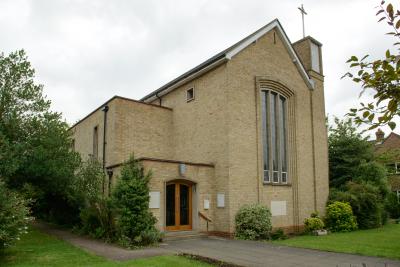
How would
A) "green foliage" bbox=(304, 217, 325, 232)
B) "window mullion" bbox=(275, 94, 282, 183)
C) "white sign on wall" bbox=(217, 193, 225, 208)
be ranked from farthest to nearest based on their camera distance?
"window mullion" bbox=(275, 94, 282, 183) → "green foliage" bbox=(304, 217, 325, 232) → "white sign on wall" bbox=(217, 193, 225, 208)

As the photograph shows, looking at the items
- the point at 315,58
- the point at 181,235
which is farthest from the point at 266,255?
the point at 315,58

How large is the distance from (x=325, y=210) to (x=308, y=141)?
4.14 m

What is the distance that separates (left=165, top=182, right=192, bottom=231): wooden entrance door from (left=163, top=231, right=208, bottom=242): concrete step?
50cm

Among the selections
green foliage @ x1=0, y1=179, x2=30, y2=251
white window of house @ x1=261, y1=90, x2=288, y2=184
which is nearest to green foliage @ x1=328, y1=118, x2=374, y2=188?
white window of house @ x1=261, y1=90, x2=288, y2=184

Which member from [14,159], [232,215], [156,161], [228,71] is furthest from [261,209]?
[14,159]

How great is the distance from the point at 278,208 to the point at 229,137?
484 cm

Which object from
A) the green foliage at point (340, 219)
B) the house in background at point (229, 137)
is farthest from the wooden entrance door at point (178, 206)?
the green foliage at point (340, 219)

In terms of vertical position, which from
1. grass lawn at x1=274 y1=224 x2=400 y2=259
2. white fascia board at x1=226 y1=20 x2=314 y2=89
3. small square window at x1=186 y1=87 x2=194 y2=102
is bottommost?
grass lawn at x1=274 y1=224 x2=400 y2=259

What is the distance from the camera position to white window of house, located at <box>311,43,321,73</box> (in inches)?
901

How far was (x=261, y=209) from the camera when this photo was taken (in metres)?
15.7

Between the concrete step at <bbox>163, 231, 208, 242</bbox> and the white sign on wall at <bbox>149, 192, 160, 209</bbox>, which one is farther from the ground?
the white sign on wall at <bbox>149, 192, 160, 209</bbox>

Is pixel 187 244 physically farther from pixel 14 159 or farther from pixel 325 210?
pixel 325 210

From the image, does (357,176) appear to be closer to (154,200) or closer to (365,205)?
(365,205)

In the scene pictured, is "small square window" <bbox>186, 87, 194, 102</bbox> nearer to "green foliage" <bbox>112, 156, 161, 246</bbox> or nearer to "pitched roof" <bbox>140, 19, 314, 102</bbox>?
"pitched roof" <bbox>140, 19, 314, 102</bbox>
